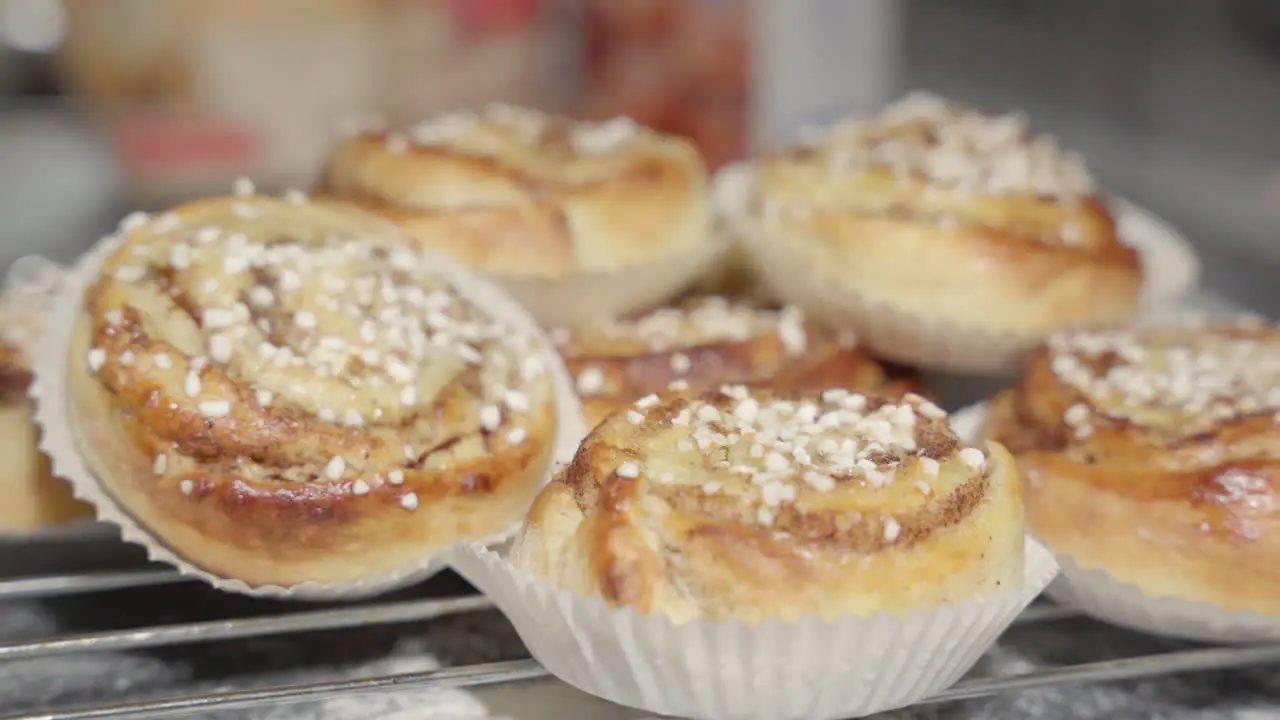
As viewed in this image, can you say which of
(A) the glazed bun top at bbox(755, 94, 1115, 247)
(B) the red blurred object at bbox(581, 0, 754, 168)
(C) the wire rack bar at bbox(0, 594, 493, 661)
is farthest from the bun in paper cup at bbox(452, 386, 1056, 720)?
(B) the red blurred object at bbox(581, 0, 754, 168)

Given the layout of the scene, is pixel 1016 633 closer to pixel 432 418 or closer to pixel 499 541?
pixel 499 541

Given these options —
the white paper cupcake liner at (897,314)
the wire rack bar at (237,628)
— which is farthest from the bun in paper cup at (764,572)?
the white paper cupcake liner at (897,314)

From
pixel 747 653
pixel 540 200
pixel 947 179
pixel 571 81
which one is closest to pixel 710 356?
pixel 540 200

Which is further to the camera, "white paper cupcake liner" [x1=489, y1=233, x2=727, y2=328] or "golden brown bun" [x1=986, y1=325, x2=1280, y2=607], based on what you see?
"white paper cupcake liner" [x1=489, y1=233, x2=727, y2=328]

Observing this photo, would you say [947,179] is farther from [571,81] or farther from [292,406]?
[571,81]

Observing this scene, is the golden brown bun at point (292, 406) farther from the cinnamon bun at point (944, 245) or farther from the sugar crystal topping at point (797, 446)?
the cinnamon bun at point (944, 245)

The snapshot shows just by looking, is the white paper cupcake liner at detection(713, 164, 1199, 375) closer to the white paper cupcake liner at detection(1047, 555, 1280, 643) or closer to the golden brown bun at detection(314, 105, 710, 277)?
the golden brown bun at detection(314, 105, 710, 277)
